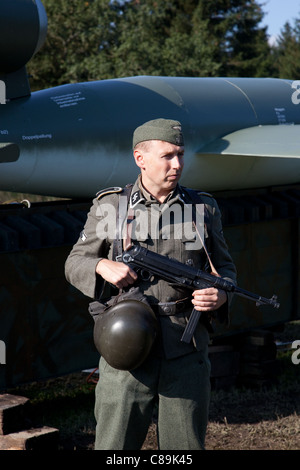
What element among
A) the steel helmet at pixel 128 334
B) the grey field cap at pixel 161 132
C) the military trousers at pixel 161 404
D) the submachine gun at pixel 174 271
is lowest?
the military trousers at pixel 161 404

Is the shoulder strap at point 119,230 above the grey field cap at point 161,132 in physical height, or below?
below

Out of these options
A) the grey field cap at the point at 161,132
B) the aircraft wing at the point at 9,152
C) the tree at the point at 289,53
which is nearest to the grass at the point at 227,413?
the aircraft wing at the point at 9,152

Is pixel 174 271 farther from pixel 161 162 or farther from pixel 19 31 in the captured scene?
pixel 19 31

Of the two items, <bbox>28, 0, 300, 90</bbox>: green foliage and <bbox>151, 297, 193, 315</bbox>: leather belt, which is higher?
<bbox>28, 0, 300, 90</bbox>: green foliage

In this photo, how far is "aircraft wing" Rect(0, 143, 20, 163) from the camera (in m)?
5.98

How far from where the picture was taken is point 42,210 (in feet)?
20.9

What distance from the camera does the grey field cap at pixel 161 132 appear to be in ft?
11.8

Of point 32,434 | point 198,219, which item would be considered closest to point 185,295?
point 198,219

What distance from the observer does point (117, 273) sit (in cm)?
348

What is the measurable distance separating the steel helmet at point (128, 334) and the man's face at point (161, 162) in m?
0.62

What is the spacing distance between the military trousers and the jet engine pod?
3.42 metres

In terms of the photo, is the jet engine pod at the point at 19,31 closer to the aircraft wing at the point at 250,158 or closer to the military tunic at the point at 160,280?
the aircraft wing at the point at 250,158

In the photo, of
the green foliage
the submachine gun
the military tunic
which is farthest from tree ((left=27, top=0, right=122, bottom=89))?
the submachine gun

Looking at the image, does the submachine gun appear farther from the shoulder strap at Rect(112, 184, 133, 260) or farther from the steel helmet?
the steel helmet
